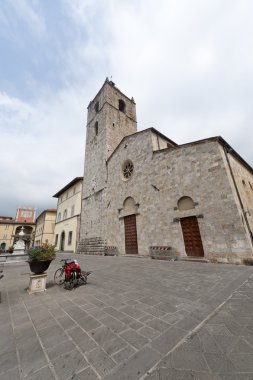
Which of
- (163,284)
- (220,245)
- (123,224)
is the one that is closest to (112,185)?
(123,224)

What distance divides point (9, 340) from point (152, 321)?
205 centimetres

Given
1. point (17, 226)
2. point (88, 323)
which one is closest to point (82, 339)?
point (88, 323)

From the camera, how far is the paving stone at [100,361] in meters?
1.61

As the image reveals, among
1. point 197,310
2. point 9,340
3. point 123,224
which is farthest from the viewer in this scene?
point 123,224

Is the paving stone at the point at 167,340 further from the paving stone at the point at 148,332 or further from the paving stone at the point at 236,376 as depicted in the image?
the paving stone at the point at 236,376

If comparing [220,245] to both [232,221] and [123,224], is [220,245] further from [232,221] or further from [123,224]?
[123,224]

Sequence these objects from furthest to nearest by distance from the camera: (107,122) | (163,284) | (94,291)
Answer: (107,122)
(163,284)
(94,291)

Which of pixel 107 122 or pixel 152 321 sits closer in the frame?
pixel 152 321

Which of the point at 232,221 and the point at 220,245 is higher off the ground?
the point at 232,221

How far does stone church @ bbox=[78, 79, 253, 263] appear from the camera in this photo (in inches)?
331

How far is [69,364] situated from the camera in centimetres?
171

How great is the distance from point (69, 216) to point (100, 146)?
34.8 ft

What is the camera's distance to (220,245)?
321 inches

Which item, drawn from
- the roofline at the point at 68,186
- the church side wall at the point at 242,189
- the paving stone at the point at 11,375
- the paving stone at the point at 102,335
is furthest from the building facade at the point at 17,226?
the paving stone at the point at 11,375
